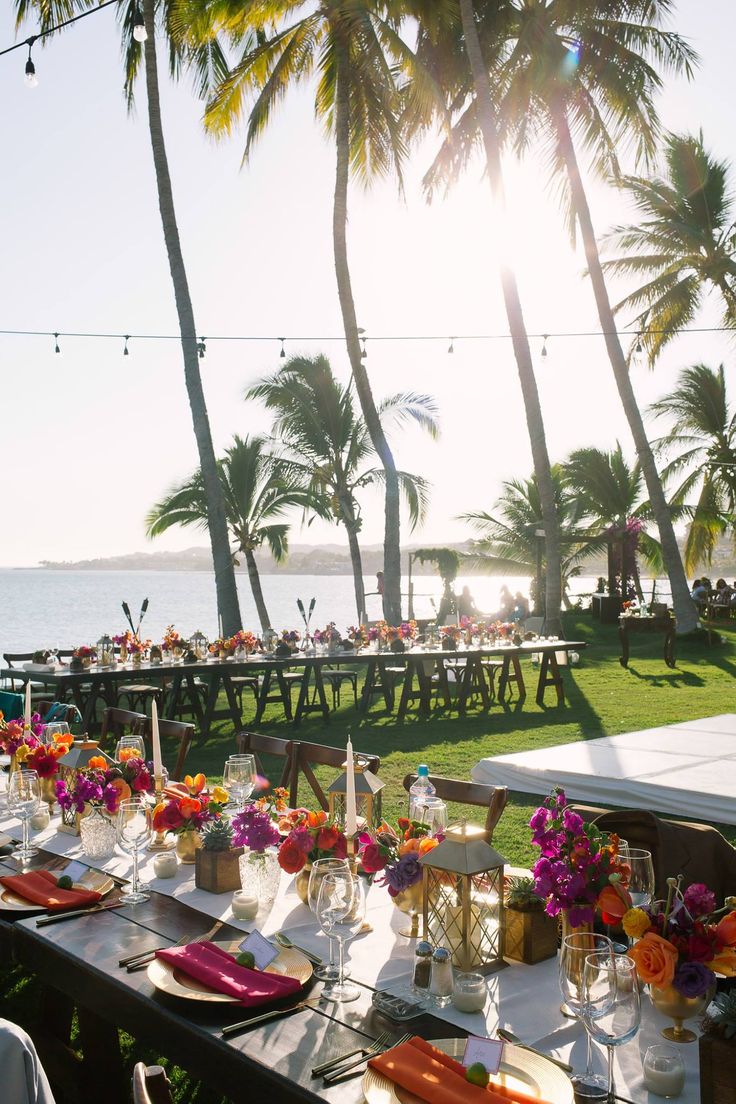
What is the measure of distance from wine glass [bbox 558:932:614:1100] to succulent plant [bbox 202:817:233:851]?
4.37 feet

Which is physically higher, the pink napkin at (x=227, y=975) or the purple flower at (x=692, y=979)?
A: the purple flower at (x=692, y=979)

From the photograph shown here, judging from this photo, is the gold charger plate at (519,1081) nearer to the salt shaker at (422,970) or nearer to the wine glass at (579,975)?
the wine glass at (579,975)

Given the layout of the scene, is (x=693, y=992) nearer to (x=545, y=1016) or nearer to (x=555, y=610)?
(x=545, y=1016)

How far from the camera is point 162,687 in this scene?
1084 centimetres

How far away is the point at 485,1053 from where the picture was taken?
64.4 inches

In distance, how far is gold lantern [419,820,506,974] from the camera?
7.13 feet

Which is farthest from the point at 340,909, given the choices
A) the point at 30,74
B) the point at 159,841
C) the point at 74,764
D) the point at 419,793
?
the point at 30,74

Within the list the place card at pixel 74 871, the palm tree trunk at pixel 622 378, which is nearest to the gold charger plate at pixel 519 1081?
the place card at pixel 74 871

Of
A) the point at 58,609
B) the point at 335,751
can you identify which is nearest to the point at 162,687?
the point at 335,751

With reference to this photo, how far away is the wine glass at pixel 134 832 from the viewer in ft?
8.50

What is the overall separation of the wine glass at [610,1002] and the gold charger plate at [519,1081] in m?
0.12

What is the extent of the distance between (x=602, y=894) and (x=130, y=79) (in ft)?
52.5

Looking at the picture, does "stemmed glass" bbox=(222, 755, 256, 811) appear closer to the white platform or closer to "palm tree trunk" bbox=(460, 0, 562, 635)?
the white platform

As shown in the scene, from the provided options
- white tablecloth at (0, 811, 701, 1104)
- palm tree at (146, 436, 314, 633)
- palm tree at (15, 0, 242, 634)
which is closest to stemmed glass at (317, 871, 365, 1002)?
white tablecloth at (0, 811, 701, 1104)
